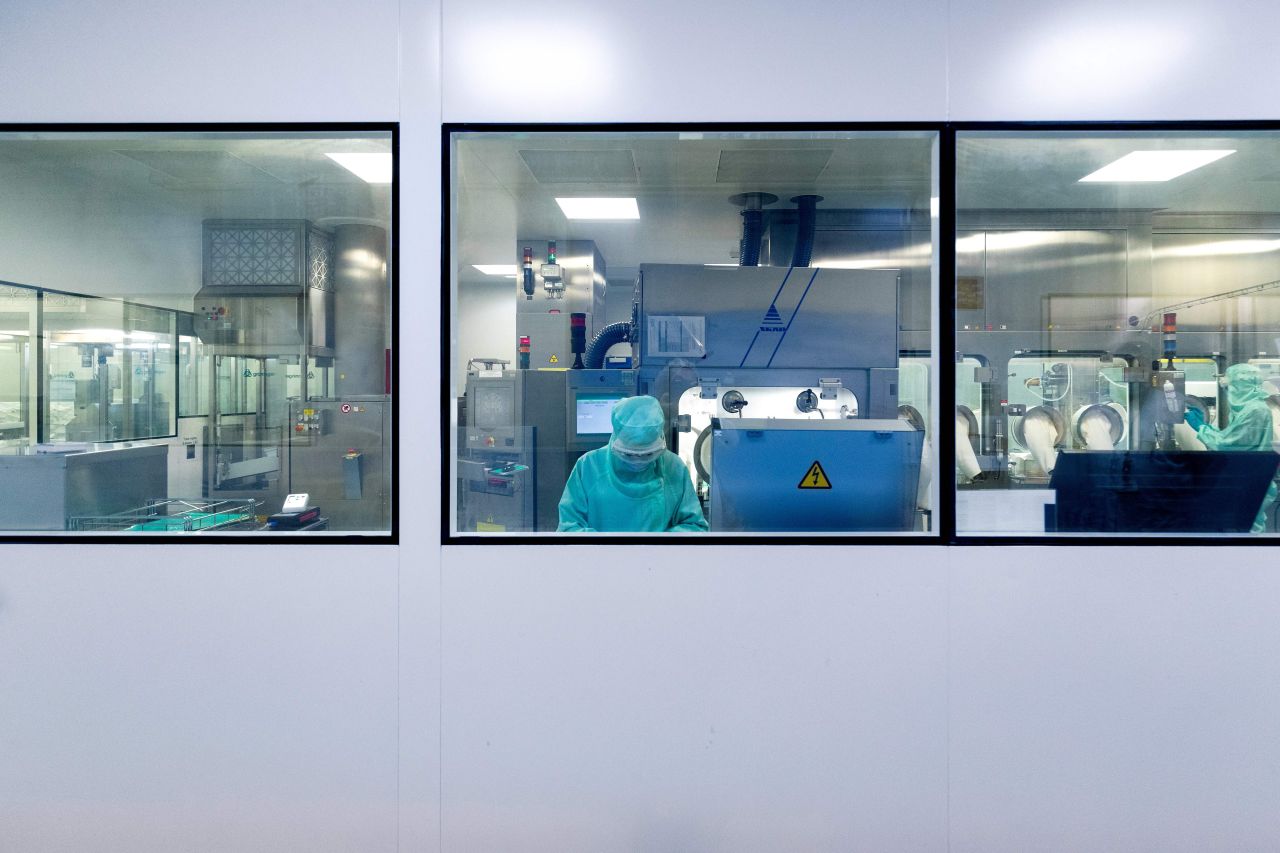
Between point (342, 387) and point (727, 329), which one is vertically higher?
point (727, 329)

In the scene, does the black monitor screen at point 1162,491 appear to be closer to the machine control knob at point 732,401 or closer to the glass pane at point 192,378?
the machine control knob at point 732,401

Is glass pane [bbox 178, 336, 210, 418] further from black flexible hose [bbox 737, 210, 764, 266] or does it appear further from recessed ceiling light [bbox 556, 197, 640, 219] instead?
black flexible hose [bbox 737, 210, 764, 266]

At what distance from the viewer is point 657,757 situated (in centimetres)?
167

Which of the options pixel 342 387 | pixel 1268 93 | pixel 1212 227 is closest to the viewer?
pixel 1268 93

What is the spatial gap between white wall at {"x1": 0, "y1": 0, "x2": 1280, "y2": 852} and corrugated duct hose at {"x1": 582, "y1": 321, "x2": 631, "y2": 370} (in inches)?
55.7

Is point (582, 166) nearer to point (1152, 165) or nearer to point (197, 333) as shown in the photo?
point (197, 333)

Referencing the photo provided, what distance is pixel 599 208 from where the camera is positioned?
4.48 metres

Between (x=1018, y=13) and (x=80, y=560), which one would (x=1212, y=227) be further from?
(x=80, y=560)

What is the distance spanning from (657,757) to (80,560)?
4.37ft

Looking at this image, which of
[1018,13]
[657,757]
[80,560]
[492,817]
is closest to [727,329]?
[1018,13]

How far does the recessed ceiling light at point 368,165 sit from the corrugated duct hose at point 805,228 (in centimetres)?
178

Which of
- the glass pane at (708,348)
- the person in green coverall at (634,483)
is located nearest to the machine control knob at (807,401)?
the glass pane at (708,348)

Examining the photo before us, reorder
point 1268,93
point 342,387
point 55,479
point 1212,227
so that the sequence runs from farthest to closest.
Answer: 1. point 1212,227
2. point 342,387
3. point 55,479
4. point 1268,93

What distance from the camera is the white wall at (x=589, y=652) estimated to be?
164 centimetres
